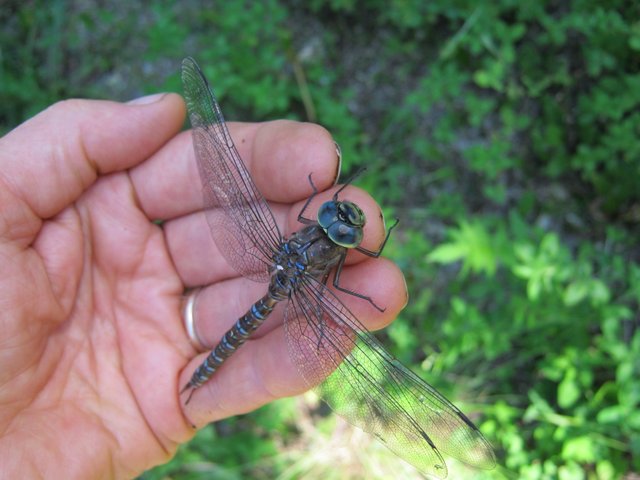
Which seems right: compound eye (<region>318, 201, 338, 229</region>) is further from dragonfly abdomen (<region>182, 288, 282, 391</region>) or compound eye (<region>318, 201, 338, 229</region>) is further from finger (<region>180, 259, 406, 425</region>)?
dragonfly abdomen (<region>182, 288, 282, 391</region>)

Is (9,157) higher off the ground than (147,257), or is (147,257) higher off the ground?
(9,157)

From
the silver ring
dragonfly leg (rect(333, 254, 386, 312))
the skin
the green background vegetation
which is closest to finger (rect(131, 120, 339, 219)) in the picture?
the skin

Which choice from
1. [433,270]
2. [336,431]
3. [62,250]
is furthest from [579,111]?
[62,250]

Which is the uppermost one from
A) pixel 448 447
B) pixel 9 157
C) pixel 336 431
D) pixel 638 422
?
pixel 9 157

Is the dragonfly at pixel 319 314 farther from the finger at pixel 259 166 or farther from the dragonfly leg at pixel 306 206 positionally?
the finger at pixel 259 166

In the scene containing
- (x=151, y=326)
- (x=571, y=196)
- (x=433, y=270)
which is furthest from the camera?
(x=571, y=196)

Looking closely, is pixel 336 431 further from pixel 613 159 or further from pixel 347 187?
pixel 613 159

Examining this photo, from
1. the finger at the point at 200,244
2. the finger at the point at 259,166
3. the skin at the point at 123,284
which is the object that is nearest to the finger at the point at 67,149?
the skin at the point at 123,284
